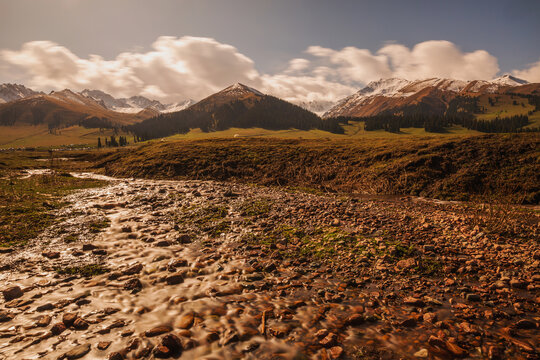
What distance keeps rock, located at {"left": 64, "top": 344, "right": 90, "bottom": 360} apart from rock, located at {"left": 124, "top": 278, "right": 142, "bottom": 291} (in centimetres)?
257

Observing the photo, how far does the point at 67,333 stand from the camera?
20.9 ft

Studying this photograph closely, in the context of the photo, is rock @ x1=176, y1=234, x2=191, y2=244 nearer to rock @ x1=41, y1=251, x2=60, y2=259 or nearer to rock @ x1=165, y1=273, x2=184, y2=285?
rock @ x1=165, y1=273, x2=184, y2=285

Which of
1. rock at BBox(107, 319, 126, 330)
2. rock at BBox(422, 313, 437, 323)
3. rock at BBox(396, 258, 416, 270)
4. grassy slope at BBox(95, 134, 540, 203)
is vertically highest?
grassy slope at BBox(95, 134, 540, 203)

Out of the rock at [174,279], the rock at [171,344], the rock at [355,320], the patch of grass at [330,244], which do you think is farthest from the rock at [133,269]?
the rock at [355,320]

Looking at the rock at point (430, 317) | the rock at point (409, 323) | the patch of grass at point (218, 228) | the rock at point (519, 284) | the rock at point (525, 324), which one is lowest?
the patch of grass at point (218, 228)

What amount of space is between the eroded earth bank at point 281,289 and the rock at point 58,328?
0.03 metres

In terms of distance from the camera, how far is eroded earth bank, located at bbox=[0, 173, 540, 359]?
588 cm

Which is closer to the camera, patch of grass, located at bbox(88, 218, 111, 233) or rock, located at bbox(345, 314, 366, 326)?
rock, located at bbox(345, 314, 366, 326)

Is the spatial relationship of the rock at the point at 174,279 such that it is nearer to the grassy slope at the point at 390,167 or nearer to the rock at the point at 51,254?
the rock at the point at 51,254

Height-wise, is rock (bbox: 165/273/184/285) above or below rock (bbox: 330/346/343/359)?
below

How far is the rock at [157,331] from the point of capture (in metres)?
6.36

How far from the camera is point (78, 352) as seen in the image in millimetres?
5750

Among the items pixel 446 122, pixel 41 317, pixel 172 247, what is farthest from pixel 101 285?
pixel 446 122

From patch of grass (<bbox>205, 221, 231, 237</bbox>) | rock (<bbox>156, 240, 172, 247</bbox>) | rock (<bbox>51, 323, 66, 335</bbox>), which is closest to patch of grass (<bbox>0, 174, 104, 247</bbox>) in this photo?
rock (<bbox>156, 240, 172, 247</bbox>)
